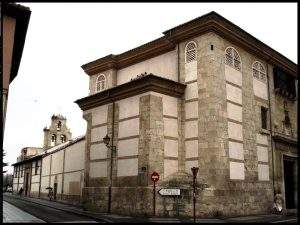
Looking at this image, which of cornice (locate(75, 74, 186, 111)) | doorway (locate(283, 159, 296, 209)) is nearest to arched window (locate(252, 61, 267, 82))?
cornice (locate(75, 74, 186, 111))

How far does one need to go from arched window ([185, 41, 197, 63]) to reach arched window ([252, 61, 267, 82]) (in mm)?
4760

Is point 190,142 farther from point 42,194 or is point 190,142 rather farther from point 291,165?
point 42,194

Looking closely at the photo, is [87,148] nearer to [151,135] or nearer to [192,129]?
[151,135]

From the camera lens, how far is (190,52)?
850 inches

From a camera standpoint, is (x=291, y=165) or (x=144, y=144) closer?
(x=144, y=144)

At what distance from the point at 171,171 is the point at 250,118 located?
20.2 feet

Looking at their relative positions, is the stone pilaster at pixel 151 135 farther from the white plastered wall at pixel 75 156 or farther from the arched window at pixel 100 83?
the white plastered wall at pixel 75 156

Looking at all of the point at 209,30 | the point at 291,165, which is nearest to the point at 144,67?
the point at 209,30

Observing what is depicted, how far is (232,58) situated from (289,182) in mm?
9674

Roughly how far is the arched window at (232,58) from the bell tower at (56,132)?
1659 inches

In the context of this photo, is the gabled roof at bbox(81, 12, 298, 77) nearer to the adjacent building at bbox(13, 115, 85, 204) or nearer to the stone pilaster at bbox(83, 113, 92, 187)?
the stone pilaster at bbox(83, 113, 92, 187)

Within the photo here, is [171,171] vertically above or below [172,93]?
below

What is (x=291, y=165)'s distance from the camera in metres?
26.2

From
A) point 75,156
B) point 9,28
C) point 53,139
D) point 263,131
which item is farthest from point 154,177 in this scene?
point 53,139
